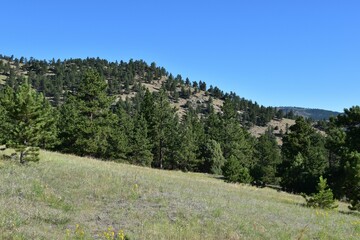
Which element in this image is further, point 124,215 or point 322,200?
point 322,200

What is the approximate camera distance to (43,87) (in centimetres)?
17838

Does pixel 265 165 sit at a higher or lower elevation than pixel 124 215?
lower

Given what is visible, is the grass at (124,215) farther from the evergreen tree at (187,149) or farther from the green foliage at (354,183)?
the evergreen tree at (187,149)

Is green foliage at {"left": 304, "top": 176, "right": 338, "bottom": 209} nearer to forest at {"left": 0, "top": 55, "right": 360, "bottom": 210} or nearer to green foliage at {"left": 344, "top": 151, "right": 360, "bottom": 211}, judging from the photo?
forest at {"left": 0, "top": 55, "right": 360, "bottom": 210}

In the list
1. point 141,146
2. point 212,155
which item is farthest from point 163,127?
point 212,155

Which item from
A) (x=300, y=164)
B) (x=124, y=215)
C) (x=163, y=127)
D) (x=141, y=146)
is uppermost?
(x=163, y=127)

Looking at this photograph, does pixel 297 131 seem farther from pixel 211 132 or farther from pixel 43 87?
pixel 43 87

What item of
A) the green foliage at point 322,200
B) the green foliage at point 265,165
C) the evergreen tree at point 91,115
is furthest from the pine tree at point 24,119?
the green foliage at point 265,165

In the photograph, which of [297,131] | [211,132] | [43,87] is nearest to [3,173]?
[297,131]

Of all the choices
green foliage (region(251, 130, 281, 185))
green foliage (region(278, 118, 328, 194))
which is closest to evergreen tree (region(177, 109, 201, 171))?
green foliage (region(251, 130, 281, 185))

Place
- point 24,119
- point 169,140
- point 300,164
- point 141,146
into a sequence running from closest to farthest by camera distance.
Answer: point 24,119
point 300,164
point 141,146
point 169,140

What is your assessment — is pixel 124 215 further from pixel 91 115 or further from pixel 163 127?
pixel 163 127

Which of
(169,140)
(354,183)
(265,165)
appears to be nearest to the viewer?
(354,183)

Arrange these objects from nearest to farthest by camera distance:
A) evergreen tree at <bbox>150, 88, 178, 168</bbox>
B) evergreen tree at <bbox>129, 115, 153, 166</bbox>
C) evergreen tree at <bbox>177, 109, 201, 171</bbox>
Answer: evergreen tree at <bbox>129, 115, 153, 166</bbox> < evergreen tree at <bbox>150, 88, 178, 168</bbox> < evergreen tree at <bbox>177, 109, 201, 171</bbox>
